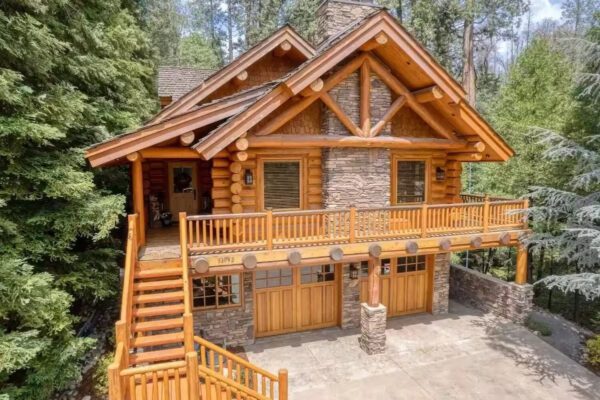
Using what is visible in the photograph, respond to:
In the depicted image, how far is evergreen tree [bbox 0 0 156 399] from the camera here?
7.08m

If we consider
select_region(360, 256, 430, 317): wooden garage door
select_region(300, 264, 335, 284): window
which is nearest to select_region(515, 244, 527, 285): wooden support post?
select_region(360, 256, 430, 317): wooden garage door

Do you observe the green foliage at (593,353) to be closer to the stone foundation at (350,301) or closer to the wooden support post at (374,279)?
the wooden support post at (374,279)

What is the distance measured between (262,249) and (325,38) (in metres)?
7.36

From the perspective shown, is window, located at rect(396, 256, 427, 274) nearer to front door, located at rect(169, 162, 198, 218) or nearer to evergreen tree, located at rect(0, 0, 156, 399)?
front door, located at rect(169, 162, 198, 218)

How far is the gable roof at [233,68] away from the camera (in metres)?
11.9

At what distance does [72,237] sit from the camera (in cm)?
834

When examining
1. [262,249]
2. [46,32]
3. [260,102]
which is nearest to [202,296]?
[262,249]

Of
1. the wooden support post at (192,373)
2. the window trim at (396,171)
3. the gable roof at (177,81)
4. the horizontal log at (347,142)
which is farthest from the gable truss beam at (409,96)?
the wooden support post at (192,373)

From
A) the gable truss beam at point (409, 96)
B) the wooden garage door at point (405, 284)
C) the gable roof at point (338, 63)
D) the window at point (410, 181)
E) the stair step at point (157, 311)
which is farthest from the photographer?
the wooden garage door at point (405, 284)

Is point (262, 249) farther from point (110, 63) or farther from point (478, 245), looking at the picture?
point (110, 63)

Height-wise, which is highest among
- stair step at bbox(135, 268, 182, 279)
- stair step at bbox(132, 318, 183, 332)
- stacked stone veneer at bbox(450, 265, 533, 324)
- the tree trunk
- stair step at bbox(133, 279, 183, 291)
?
the tree trunk

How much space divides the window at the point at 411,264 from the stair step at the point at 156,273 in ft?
25.1

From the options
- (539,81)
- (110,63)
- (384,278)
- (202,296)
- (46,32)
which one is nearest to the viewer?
(46,32)

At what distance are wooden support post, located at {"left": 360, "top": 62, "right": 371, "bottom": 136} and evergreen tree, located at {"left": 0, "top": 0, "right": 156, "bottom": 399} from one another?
6.94m
